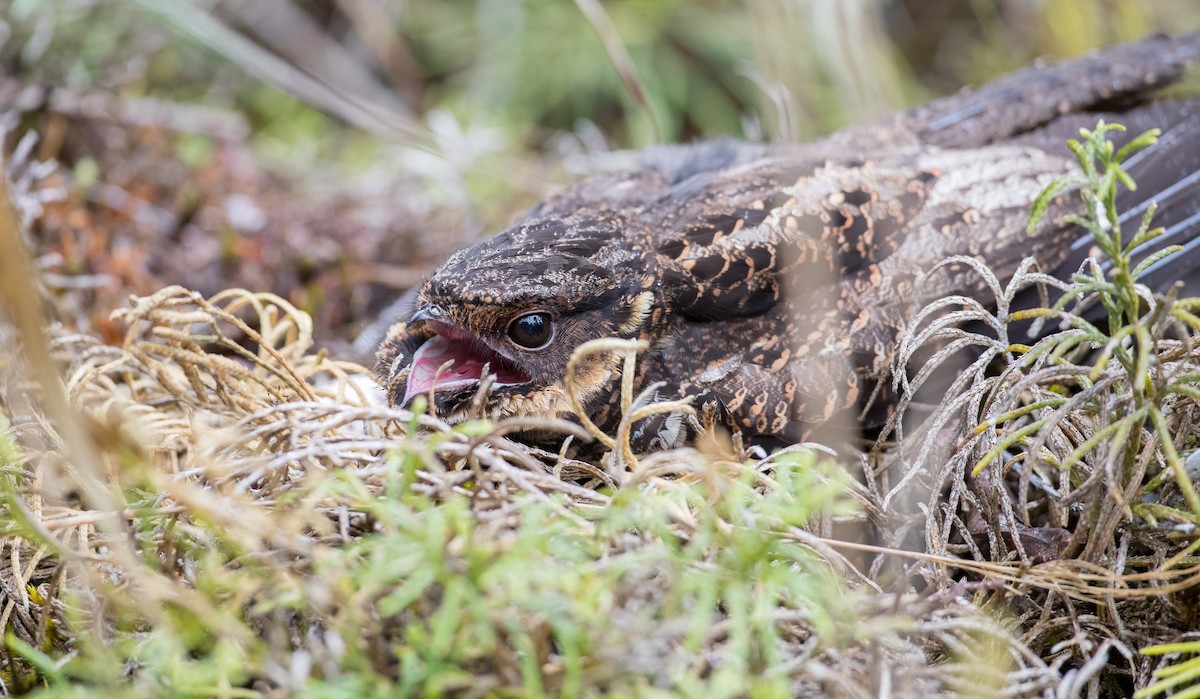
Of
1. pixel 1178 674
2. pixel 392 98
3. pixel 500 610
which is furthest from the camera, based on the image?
pixel 392 98

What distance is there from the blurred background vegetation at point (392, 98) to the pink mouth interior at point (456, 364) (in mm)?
858

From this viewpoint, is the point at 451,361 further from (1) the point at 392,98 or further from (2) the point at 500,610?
(1) the point at 392,98

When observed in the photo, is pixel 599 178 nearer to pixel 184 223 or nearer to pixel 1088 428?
pixel 1088 428

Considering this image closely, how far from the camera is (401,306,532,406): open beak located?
1865mm

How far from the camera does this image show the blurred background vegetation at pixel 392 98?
3.02m

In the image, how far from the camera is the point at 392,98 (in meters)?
4.77

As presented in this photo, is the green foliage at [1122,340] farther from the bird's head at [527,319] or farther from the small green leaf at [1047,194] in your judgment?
the bird's head at [527,319]

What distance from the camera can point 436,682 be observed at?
1.10 m

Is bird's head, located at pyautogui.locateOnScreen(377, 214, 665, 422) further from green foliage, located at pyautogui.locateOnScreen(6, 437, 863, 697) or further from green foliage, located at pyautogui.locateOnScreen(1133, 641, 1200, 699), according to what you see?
green foliage, located at pyautogui.locateOnScreen(1133, 641, 1200, 699)

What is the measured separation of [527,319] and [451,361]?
171 mm

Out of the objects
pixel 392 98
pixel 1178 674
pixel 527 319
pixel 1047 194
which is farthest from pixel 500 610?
pixel 392 98

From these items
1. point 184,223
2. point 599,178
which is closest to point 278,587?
point 599,178

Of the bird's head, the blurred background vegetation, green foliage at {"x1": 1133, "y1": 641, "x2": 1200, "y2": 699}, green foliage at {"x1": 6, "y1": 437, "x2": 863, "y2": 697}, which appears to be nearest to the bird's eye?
the bird's head

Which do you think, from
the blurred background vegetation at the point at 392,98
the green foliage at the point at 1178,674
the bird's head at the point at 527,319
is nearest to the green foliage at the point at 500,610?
the green foliage at the point at 1178,674
